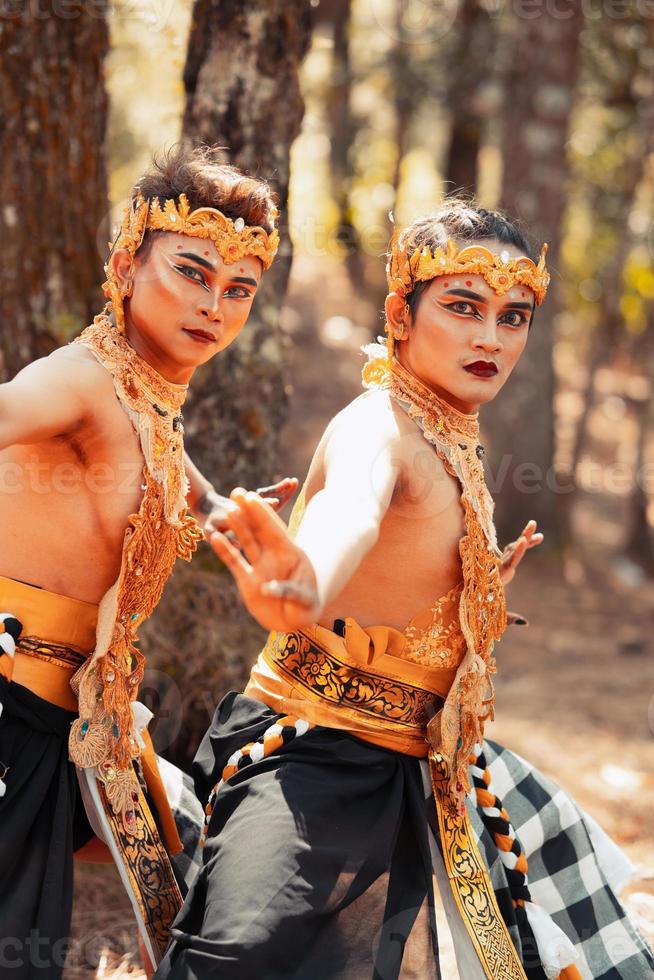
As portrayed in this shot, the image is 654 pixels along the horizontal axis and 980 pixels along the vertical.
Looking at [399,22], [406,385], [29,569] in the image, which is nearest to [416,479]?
[406,385]

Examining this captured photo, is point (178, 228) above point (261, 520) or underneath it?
above

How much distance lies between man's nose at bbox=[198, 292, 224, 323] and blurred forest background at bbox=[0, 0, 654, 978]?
3.21 feet

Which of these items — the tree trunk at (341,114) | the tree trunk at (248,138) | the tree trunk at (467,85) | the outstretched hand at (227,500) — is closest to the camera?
the outstretched hand at (227,500)

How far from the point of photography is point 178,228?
8.95ft

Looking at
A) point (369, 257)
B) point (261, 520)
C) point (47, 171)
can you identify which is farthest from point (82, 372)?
point (369, 257)

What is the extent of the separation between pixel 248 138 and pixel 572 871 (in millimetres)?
2972

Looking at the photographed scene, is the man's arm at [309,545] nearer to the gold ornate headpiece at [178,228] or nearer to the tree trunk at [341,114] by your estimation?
the gold ornate headpiece at [178,228]

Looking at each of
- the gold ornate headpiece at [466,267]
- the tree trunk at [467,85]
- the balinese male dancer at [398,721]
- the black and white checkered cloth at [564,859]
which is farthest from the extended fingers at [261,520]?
the tree trunk at [467,85]

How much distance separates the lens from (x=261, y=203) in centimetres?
285

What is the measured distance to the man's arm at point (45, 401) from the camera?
7.69 feet

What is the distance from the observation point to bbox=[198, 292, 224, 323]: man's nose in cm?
270

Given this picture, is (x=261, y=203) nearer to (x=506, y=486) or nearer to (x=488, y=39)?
(x=506, y=486)

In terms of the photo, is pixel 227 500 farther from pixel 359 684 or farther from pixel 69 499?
pixel 359 684

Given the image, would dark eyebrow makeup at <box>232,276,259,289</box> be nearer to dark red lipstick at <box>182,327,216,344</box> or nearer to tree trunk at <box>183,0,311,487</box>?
dark red lipstick at <box>182,327,216,344</box>
